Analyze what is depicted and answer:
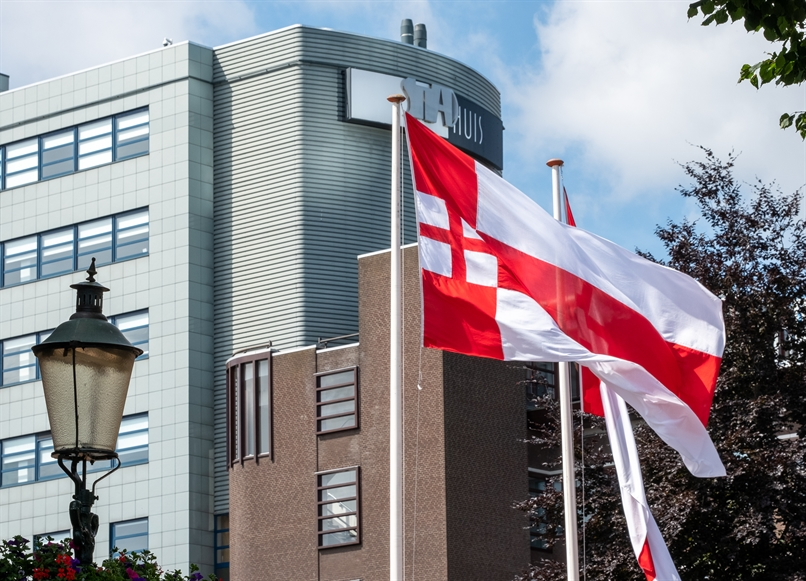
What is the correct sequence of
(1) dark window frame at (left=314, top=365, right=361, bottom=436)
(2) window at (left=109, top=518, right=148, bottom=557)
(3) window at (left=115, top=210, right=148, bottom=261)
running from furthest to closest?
(3) window at (left=115, top=210, right=148, bottom=261)
(2) window at (left=109, top=518, right=148, bottom=557)
(1) dark window frame at (left=314, top=365, right=361, bottom=436)

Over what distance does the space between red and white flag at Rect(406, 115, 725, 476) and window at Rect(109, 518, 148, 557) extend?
3665 centimetres

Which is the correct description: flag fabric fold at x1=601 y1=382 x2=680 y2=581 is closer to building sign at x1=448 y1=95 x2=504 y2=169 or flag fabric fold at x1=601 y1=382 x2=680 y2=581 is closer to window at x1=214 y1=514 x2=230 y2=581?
window at x1=214 y1=514 x2=230 y2=581

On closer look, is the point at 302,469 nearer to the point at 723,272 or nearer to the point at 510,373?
the point at 510,373

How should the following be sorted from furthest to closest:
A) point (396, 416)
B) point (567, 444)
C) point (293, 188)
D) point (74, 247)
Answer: point (74, 247) < point (293, 188) < point (567, 444) < point (396, 416)

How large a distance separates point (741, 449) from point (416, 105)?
98.2 feet

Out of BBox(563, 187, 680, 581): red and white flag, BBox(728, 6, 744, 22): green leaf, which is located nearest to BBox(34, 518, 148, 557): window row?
BBox(563, 187, 680, 581): red and white flag

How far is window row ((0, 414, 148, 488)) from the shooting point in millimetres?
51938

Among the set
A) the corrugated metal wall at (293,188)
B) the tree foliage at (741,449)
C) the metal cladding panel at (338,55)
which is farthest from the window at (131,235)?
the tree foliage at (741,449)

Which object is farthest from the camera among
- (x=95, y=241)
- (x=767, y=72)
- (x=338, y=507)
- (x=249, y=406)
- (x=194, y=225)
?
(x=95, y=241)

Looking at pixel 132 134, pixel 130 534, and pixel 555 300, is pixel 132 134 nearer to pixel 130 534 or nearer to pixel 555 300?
pixel 130 534

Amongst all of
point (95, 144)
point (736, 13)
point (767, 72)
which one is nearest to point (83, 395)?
point (736, 13)

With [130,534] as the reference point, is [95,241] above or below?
above

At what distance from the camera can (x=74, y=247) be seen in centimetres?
5544

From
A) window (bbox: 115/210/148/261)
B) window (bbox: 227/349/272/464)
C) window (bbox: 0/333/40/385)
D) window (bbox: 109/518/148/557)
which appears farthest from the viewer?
window (bbox: 0/333/40/385)
